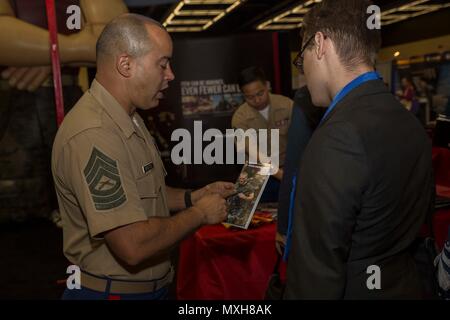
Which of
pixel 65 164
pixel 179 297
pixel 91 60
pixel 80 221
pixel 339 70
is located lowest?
pixel 179 297

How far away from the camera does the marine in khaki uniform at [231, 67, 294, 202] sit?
3199 millimetres

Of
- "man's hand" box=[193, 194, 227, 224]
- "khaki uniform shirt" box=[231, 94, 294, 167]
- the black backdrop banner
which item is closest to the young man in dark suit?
"man's hand" box=[193, 194, 227, 224]

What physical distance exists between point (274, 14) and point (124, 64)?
1004 cm

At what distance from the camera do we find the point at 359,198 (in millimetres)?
958

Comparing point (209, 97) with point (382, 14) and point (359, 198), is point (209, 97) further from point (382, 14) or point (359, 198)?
point (382, 14)

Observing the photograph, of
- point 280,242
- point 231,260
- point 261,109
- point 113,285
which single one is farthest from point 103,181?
point 261,109

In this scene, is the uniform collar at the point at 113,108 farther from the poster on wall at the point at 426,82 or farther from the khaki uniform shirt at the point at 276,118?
the poster on wall at the point at 426,82

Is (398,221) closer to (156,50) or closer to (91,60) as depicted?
(156,50)


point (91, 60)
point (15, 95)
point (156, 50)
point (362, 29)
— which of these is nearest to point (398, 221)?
point (362, 29)

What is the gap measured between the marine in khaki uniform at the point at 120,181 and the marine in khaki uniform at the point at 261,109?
185cm

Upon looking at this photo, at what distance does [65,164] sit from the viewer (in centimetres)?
118

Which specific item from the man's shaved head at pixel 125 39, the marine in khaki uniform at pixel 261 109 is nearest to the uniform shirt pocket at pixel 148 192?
the man's shaved head at pixel 125 39
